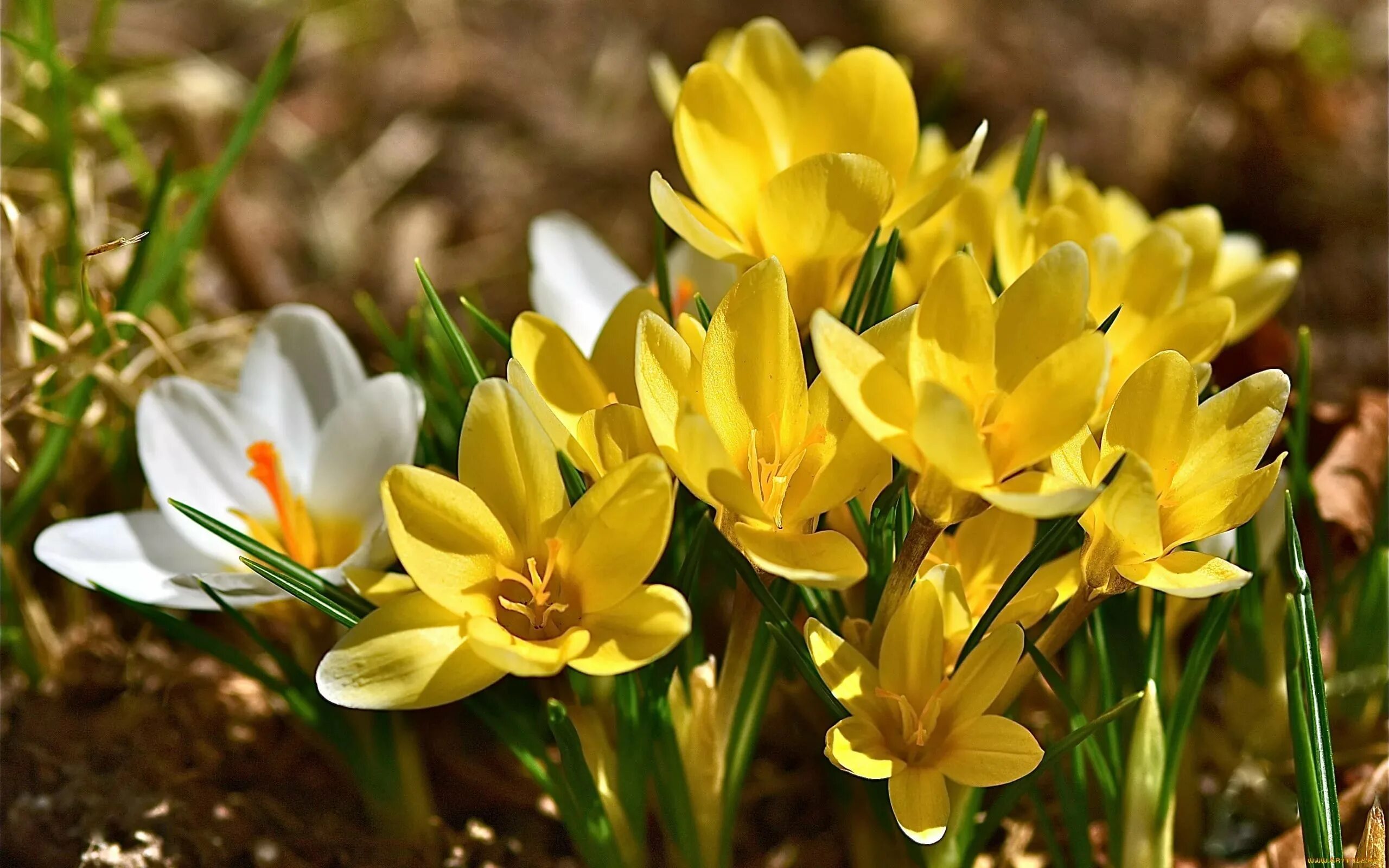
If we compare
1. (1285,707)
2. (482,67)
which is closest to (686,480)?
(1285,707)

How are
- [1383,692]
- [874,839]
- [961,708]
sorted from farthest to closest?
[1383,692] < [874,839] < [961,708]

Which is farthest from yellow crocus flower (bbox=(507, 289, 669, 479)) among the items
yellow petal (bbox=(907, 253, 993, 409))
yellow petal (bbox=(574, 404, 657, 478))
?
yellow petal (bbox=(907, 253, 993, 409))

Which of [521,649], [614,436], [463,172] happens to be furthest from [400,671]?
[463,172]

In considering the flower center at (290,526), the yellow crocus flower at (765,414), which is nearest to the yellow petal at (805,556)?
the yellow crocus flower at (765,414)

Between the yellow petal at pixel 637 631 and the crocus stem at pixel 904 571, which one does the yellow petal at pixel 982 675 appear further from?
the yellow petal at pixel 637 631

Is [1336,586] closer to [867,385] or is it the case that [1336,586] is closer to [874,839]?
[874,839]

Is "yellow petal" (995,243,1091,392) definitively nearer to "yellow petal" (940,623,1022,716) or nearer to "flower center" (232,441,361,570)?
"yellow petal" (940,623,1022,716)
